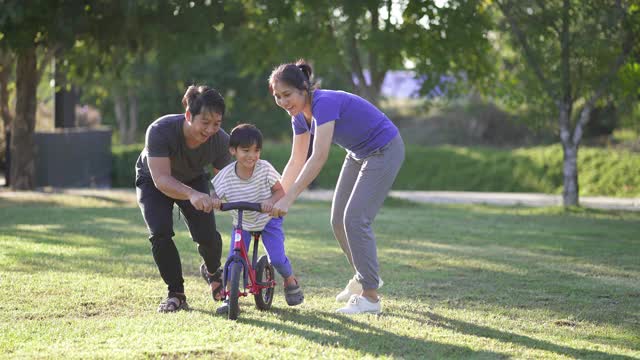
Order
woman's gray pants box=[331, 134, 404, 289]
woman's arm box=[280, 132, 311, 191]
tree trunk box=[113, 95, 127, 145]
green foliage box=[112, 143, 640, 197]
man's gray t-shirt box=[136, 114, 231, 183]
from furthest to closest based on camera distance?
tree trunk box=[113, 95, 127, 145] → green foliage box=[112, 143, 640, 197] → woman's arm box=[280, 132, 311, 191] → woman's gray pants box=[331, 134, 404, 289] → man's gray t-shirt box=[136, 114, 231, 183]

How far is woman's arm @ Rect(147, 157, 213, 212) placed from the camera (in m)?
6.46

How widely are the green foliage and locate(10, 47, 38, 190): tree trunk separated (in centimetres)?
586

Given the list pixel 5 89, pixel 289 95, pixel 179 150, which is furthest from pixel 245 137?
pixel 5 89

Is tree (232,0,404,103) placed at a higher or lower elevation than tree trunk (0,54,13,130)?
higher

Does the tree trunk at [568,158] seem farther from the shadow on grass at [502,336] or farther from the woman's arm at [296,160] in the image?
the woman's arm at [296,160]

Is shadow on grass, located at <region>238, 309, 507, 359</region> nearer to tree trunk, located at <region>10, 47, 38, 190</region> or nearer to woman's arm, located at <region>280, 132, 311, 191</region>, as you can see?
woman's arm, located at <region>280, 132, 311, 191</region>

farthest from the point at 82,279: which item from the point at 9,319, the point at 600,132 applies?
the point at 600,132

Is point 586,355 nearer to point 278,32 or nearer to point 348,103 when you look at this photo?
point 348,103

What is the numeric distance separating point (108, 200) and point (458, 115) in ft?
53.8

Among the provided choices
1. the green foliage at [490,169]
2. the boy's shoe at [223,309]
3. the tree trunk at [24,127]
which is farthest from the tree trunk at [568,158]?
the boy's shoe at [223,309]

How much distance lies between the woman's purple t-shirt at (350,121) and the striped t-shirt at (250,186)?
39 centimetres

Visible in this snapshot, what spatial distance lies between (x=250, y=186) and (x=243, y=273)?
0.58m

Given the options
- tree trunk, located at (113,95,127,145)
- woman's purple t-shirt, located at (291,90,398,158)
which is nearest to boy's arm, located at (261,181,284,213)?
woman's purple t-shirt, located at (291,90,398,158)

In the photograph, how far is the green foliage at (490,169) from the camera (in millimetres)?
24750
